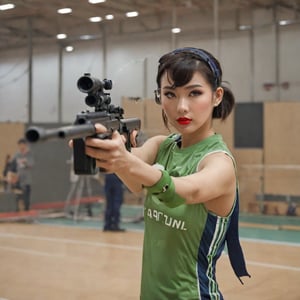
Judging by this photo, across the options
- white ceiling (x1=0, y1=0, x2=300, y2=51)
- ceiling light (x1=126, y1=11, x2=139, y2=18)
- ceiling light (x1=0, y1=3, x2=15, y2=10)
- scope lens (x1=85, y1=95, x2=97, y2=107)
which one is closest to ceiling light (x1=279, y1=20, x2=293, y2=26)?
white ceiling (x1=0, y1=0, x2=300, y2=51)

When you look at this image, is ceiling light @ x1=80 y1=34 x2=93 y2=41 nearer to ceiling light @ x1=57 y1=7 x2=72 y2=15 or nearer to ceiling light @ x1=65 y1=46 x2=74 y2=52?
ceiling light @ x1=65 y1=46 x2=74 y2=52

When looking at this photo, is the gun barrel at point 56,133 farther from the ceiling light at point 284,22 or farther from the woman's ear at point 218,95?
the ceiling light at point 284,22

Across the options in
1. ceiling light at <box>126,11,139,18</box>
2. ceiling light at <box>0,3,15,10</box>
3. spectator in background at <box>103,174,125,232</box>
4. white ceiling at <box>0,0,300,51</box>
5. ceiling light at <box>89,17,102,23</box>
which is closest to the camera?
spectator in background at <box>103,174,125,232</box>

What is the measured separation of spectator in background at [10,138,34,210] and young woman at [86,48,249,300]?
8.57m

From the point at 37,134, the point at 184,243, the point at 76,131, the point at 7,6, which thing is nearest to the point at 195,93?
the point at 184,243

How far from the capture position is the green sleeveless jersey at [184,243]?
1866 millimetres

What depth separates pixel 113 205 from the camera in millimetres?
8875

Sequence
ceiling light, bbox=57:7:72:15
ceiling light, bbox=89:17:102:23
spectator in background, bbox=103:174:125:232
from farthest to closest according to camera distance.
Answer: ceiling light, bbox=89:17:102:23, ceiling light, bbox=57:7:72:15, spectator in background, bbox=103:174:125:232

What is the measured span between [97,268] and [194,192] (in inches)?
186

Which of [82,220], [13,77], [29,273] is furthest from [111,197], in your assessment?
[13,77]

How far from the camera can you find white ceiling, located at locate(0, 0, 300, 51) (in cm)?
1034

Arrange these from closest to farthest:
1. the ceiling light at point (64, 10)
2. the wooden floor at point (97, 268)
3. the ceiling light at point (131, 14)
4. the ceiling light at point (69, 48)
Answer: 1. the wooden floor at point (97, 268)
2. the ceiling light at point (64, 10)
3. the ceiling light at point (131, 14)
4. the ceiling light at point (69, 48)

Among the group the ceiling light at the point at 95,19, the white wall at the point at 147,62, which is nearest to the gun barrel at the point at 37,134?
the ceiling light at the point at 95,19

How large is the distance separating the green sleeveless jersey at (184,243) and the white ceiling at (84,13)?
8.33 metres
